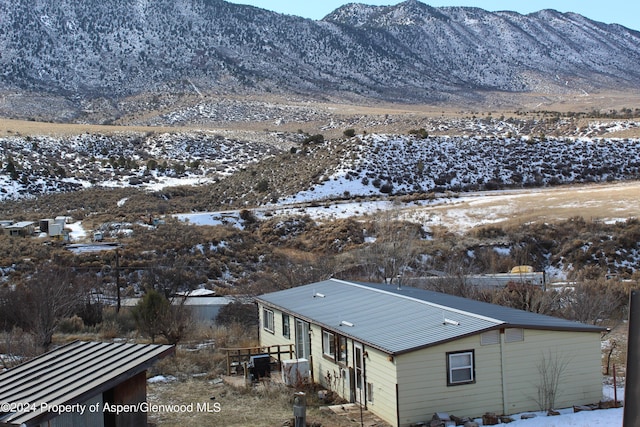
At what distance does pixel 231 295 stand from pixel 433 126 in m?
66.6

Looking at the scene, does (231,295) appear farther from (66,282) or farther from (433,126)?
(433,126)

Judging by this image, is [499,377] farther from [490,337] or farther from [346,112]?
[346,112]

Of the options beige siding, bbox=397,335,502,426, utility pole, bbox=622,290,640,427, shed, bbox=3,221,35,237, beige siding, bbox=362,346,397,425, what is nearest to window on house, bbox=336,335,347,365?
beige siding, bbox=362,346,397,425

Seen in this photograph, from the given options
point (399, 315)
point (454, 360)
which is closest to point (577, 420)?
point (454, 360)

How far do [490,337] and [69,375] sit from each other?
9.33 m

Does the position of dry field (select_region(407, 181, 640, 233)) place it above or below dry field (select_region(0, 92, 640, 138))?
below

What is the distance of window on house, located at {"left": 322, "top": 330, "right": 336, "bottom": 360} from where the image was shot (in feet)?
61.6

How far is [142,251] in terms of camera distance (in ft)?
132

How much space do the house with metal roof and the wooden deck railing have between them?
2334mm

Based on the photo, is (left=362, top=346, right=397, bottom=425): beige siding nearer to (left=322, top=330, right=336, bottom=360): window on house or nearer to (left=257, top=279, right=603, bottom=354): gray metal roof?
(left=257, top=279, right=603, bottom=354): gray metal roof

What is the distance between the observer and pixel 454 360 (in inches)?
619

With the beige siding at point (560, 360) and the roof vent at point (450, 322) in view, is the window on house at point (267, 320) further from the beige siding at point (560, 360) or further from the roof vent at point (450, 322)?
the beige siding at point (560, 360)


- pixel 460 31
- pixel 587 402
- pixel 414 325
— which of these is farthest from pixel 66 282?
pixel 460 31

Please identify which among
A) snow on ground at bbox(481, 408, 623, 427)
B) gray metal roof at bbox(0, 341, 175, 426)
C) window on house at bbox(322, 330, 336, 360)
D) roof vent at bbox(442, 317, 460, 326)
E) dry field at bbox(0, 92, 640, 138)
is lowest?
snow on ground at bbox(481, 408, 623, 427)
